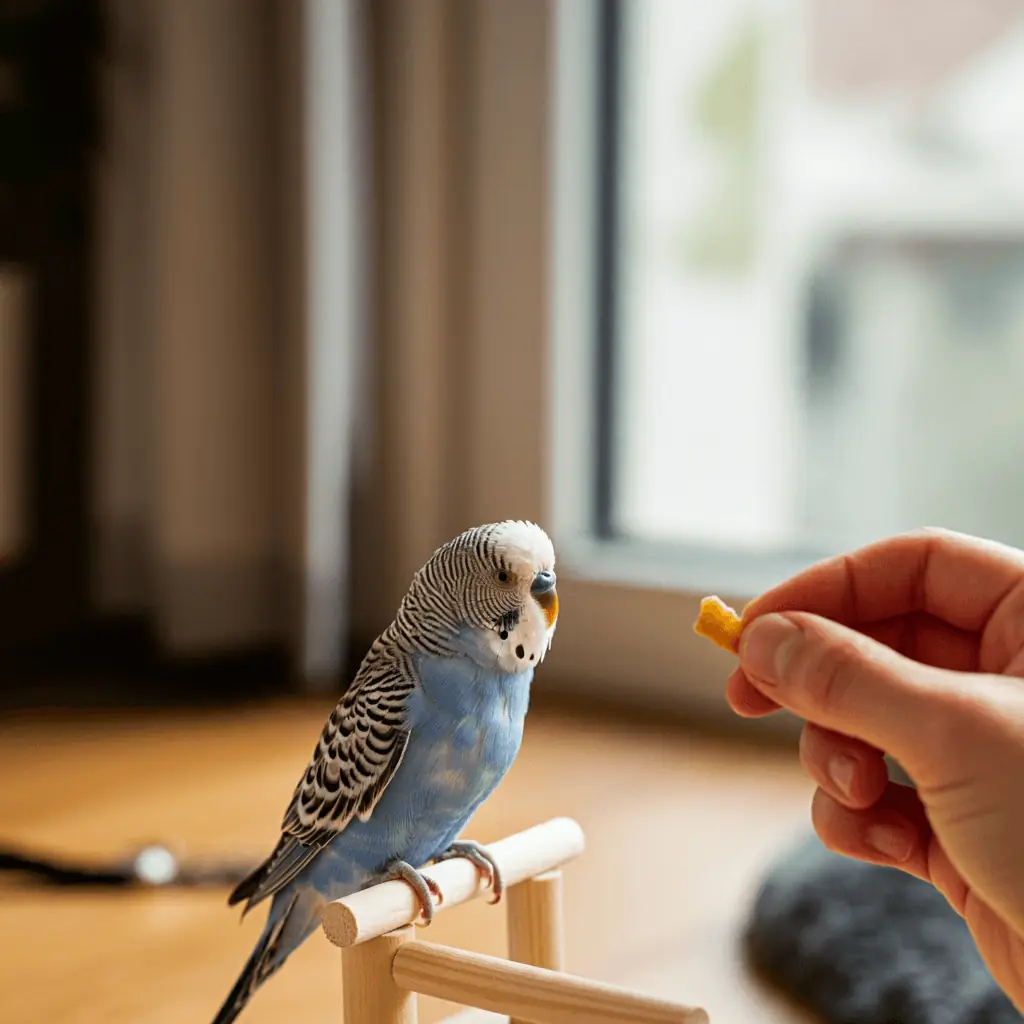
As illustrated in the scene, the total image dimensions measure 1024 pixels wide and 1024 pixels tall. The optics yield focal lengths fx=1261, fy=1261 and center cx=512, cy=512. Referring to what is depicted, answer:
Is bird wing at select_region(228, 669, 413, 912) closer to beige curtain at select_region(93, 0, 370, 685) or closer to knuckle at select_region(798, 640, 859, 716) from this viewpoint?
knuckle at select_region(798, 640, 859, 716)

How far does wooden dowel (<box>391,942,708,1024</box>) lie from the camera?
50cm

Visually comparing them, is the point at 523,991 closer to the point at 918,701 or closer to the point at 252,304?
the point at 918,701

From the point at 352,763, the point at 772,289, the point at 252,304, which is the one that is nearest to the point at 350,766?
the point at 352,763

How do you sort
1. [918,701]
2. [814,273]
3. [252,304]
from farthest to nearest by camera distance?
[814,273] < [252,304] < [918,701]

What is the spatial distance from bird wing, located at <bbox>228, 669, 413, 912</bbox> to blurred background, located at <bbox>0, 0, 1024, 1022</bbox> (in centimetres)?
99

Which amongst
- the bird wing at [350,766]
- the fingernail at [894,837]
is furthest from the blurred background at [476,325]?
the bird wing at [350,766]

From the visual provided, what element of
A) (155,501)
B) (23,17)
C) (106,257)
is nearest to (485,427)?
(155,501)

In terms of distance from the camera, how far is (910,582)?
71cm

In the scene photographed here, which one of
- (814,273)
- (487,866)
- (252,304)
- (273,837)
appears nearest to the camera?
(487,866)

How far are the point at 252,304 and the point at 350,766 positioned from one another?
138cm

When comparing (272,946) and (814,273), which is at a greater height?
(814,273)

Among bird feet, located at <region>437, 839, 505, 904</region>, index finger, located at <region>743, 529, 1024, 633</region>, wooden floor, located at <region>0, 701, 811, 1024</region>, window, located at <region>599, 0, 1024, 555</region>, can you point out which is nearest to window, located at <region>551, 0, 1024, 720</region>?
window, located at <region>599, 0, 1024, 555</region>

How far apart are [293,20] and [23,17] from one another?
0.42 metres

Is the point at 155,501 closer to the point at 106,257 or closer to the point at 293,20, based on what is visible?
the point at 106,257
